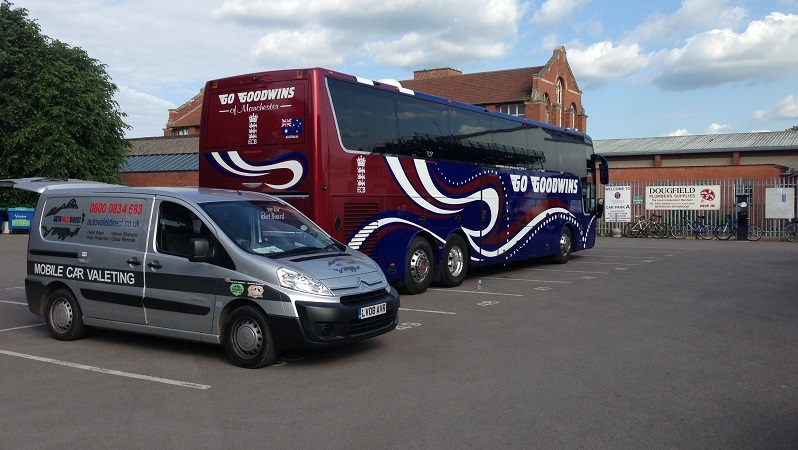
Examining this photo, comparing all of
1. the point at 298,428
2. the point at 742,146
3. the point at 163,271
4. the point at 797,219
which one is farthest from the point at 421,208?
the point at 742,146

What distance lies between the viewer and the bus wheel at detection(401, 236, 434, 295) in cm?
1326

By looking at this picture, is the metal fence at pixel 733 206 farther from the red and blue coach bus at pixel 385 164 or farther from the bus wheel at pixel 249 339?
the bus wheel at pixel 249 339

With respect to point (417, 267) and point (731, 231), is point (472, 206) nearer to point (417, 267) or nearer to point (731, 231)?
point (417, 267)

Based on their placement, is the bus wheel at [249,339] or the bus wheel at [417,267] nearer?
the bus wheel at [249,339]

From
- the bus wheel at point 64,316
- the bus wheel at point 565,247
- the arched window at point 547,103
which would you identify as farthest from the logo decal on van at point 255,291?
the arched window at point 547,103

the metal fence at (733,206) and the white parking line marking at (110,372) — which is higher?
the metal fence at (733,206)

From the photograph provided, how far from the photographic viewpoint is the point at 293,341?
725 centimetres

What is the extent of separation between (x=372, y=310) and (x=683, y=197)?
2848 cm

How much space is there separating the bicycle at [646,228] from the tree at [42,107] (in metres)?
29.2

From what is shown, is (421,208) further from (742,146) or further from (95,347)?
(742,146)

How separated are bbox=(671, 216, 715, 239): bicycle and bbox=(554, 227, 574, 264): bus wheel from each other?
47.6ft

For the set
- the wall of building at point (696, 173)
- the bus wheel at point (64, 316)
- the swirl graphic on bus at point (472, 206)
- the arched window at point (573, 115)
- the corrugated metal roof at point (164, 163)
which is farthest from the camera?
the arched window at point (573, 115)

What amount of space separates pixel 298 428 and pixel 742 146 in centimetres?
5096

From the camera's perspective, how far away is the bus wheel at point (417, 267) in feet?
43.5
